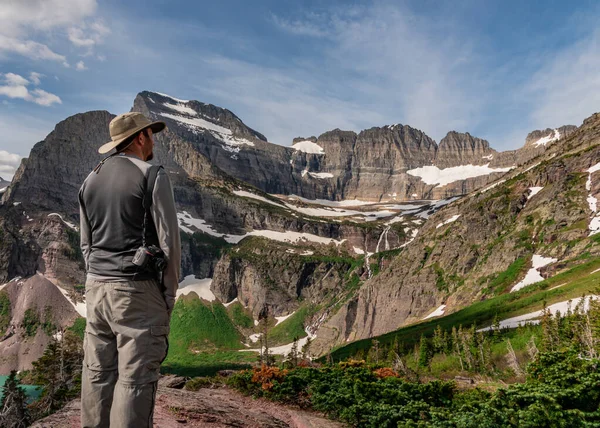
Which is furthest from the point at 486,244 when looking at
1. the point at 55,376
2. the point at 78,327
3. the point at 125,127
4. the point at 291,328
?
the point at 78,327

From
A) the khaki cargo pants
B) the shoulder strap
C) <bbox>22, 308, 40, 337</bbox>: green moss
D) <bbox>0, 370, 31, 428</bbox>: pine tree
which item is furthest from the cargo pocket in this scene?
<bbox>22, 308, 40, 337</bbox>: green moss

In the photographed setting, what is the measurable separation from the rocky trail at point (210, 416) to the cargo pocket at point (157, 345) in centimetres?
525

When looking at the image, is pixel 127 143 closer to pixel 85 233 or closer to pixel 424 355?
pixel 85 233

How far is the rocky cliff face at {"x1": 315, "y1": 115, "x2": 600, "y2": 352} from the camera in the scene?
96.1 m

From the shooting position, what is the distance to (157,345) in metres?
5.27

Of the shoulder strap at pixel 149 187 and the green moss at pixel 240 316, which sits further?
the green moss at pixel 240 316

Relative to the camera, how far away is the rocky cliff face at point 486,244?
96062mm

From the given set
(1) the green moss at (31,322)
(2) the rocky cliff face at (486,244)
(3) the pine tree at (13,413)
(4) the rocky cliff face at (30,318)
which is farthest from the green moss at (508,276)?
(1) the green moss at (31,322)

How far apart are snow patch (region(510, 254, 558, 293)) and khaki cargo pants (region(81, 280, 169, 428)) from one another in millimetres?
95556

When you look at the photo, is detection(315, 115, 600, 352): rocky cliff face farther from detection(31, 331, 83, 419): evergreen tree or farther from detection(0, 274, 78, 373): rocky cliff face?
detection(0, 274, 78, 373): rocky cliff face

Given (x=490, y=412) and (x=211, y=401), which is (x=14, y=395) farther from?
(x=490, y=412)

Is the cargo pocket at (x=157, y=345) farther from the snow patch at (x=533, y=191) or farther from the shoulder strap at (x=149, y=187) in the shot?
the snow patch at (x=533, y=191)

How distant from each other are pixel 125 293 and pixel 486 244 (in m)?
120

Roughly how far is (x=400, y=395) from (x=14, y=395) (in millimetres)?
39970
